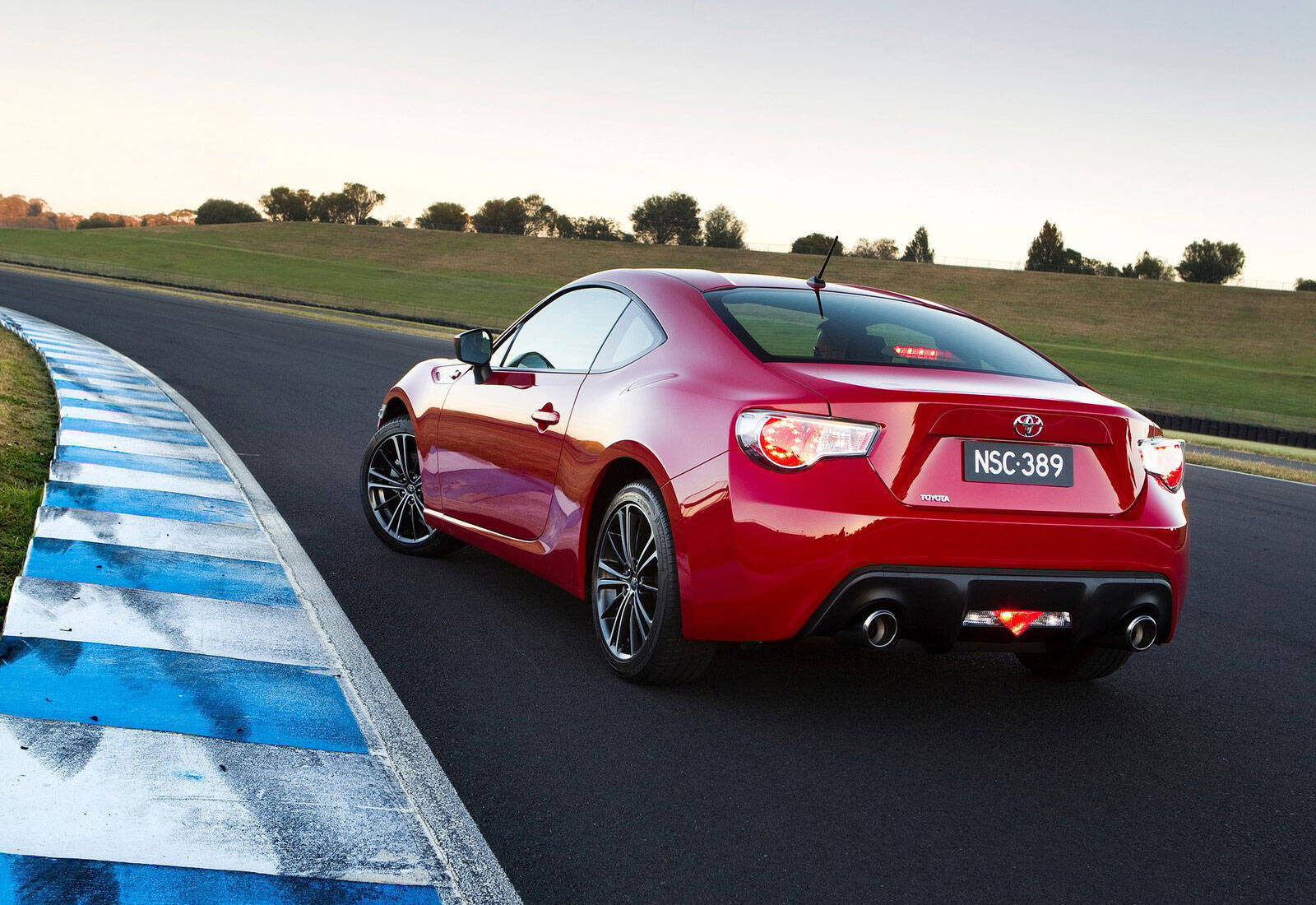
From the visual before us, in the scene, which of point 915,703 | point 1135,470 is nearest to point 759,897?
point 915,703

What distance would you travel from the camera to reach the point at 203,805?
3107mm

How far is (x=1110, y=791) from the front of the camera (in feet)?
12.5

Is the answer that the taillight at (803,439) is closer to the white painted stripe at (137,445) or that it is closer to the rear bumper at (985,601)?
the rear bumper at (985,601)

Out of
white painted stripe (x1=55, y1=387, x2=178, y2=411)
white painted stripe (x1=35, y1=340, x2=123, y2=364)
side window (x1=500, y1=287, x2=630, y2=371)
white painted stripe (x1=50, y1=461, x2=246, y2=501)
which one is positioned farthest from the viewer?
white painted stripe (x1=35, y1=340, x2=123, y2=364)

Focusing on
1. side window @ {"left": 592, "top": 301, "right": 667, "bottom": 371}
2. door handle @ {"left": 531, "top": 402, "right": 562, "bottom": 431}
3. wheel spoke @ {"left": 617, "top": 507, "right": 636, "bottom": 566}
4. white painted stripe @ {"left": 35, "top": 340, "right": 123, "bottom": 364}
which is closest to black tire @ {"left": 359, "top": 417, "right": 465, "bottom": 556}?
door handle @ {"left": 531, "top": 402, "right": 562, "bottom": 431}

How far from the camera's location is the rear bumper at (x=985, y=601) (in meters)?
3.86

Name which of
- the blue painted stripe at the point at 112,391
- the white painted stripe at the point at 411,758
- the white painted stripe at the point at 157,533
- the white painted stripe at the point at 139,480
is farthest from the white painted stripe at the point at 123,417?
the white painted stripe at the point at 411,758

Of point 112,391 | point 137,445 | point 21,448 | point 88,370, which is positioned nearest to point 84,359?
point 88,370

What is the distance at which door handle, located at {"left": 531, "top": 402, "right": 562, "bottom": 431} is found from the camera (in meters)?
5.06

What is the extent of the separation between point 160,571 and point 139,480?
2.19 meters

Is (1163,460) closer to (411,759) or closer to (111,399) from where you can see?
(411,759)

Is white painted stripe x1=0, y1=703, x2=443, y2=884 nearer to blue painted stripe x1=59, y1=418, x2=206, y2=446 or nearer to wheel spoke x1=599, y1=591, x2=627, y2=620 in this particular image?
wheel spoke x1=599, y1=591, x2=627, y2=620

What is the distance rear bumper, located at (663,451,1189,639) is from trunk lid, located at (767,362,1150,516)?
0.18 feet

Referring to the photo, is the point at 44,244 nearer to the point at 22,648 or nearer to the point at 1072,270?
the point at 1072,270
